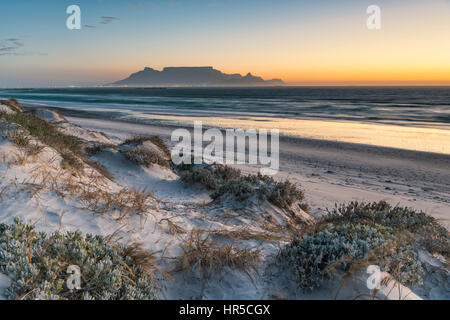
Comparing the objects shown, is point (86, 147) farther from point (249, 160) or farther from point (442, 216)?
point (442, 216)

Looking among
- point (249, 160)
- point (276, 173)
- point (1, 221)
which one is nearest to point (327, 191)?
point (276, 173)

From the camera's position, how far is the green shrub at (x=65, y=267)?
99.4 inches

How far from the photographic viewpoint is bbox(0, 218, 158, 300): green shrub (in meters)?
2.53

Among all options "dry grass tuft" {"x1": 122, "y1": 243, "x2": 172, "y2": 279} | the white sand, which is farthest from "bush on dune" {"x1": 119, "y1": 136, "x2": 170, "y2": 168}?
"dry grass tuft" {"x1": 122, "y1": 243, "x2": 172, "y2": 279}

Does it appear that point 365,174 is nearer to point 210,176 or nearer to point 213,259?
point 210,176

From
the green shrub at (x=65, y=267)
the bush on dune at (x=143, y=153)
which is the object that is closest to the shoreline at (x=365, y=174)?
the bush on dune at (x=143, y=153)

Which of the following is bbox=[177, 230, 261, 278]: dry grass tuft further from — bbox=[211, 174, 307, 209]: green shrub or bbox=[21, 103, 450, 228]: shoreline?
bbox=[21, 103, 450, 228]: shoreline

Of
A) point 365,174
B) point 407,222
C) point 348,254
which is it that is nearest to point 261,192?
point 407,222

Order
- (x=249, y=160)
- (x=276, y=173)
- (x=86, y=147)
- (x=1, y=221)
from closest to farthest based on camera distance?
(x=1, y=221) → (x=86, y=147) → (x=276, y=173) → (x=249, y=160)

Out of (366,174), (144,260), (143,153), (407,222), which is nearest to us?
(144,260)

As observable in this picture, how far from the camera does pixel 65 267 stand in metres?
2.75

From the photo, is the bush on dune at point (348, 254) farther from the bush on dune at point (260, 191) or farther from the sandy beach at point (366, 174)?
the sandy beach at point (366, 174)
